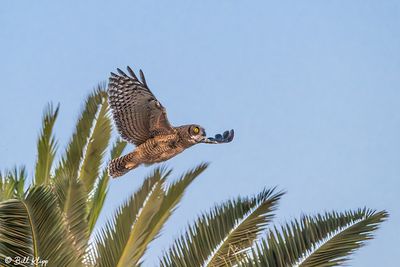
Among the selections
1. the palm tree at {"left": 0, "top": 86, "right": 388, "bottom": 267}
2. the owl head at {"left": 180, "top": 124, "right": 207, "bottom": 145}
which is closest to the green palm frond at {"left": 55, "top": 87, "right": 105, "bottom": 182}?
the palm tree at {"left": 0, "top": 86, "right": 388, "bottom": 267}

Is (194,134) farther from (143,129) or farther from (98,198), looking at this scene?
(98,198)

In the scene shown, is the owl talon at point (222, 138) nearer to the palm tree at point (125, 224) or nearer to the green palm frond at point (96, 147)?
the palm tree at point (125, 224)

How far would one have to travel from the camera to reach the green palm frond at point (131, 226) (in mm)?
9781

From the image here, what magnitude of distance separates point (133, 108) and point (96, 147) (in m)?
2.82

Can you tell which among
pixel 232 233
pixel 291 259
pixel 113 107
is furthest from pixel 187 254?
pixel 113 107

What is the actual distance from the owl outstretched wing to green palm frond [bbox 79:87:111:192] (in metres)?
2.47

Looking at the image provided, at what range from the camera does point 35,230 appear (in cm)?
858

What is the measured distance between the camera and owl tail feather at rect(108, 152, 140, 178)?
10070 millimetres

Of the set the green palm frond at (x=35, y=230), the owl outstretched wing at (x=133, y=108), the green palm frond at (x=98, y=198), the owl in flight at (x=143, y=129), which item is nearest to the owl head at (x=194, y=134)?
the owl in flight at (x=143, y=129)

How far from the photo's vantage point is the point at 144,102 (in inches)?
410

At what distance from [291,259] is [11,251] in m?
2.56

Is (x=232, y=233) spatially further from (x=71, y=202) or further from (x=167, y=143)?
(x=71, y=202)

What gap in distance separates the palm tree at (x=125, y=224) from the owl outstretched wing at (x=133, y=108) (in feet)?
1.62

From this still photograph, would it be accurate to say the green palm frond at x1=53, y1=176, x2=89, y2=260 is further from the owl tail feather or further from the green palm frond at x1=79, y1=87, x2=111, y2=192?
the green palm frond at x1=79, y1=87, x2=111, y2=192
